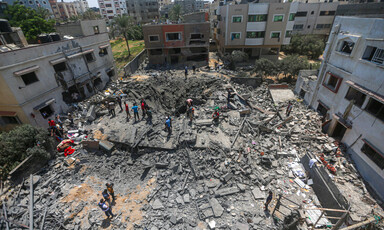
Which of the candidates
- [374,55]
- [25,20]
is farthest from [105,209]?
[25,20]

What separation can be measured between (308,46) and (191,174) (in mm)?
43215

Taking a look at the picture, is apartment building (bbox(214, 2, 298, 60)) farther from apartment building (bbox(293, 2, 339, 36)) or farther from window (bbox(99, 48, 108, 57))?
window (bbox(99, 48, 108, 57))

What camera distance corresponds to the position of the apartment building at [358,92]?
1177 centimetres

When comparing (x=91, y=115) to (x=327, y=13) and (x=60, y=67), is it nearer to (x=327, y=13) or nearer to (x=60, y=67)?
(x=60, y=67)

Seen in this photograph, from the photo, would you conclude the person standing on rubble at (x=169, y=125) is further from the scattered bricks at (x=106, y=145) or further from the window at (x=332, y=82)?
the window at (x=332, y=82)

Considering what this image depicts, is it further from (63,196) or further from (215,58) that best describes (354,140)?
(215,58)

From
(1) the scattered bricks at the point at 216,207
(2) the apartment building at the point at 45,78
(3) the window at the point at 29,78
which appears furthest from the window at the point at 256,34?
(3) the window at the point at 29,78

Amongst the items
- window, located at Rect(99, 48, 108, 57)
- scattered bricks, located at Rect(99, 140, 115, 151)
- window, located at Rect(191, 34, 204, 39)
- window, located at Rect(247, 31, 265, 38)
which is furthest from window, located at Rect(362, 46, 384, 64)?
window, located at Rect(99, 48, 108, 57)

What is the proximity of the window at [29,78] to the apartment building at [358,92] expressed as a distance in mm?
26511

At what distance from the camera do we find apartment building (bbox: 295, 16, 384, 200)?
1177 cm

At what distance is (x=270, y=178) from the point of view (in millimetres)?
11797

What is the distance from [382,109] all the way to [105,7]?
117101 mm

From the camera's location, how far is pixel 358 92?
44.2 feet

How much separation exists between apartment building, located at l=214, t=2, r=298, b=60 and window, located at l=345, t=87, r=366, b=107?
23.8m
